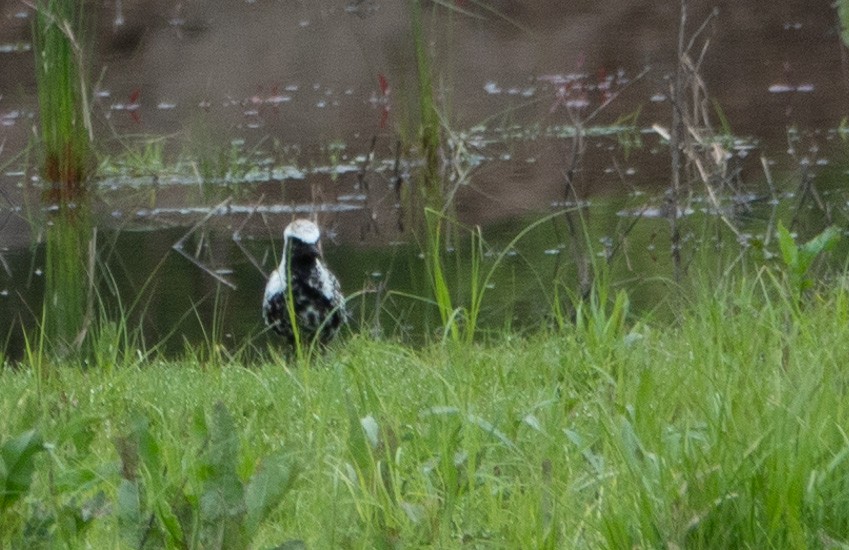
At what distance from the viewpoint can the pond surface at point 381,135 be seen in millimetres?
6441

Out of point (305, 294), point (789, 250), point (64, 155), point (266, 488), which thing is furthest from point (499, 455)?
point (64, 155)

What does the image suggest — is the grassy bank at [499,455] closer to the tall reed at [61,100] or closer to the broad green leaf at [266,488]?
the broad green leaf at [266,488]

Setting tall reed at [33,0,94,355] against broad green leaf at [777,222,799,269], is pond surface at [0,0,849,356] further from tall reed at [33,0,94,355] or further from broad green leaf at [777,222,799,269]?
broad green leaf at [777,222,799,269]

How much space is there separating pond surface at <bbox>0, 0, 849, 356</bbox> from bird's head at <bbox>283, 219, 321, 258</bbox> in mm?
365

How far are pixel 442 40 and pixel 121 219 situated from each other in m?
5.12

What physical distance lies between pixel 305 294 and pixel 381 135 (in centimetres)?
421

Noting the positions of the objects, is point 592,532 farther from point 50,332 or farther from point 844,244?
point 844,244

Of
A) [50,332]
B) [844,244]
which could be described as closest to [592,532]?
[50,332]

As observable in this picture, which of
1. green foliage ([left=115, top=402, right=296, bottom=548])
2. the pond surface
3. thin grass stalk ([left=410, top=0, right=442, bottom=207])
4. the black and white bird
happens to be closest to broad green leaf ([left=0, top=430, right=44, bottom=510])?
green foliage ([left=115, top=402, right=296, bottom=548])

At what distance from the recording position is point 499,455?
2.82 m

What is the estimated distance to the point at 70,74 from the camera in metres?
7.04

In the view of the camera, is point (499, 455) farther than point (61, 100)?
No

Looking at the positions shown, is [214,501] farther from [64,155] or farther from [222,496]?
[64,155]

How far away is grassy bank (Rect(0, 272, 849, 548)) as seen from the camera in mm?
2215
